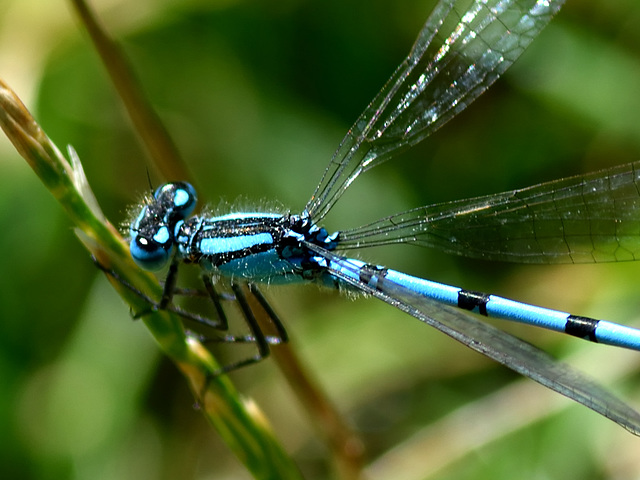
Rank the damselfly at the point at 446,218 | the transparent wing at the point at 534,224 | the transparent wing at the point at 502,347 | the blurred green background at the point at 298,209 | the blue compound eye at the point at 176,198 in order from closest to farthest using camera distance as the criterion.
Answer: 1. the transparent wing at the point at 502,347
2. the blue compound eye at the point at 176,198
3. the damselfly at the point at 446,218
4. the transparent wing at the point at 534,224
5. the blurred green background at the point at 298,209

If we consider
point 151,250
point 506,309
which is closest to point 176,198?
point 151,250

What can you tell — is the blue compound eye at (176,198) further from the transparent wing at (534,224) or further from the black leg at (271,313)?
the transparent wing at (534,224)

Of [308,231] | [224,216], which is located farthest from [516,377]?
[224,216]

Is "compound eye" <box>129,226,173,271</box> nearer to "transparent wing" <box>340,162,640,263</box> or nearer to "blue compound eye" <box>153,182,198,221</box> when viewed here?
"blue compound eye" <box>153,182,198,221</box>

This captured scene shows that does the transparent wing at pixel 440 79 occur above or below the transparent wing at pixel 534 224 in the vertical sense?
above

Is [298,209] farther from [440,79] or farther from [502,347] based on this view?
[502,347]

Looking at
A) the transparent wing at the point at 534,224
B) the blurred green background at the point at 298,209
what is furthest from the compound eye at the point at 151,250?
the transparent wing at the point at 534,224

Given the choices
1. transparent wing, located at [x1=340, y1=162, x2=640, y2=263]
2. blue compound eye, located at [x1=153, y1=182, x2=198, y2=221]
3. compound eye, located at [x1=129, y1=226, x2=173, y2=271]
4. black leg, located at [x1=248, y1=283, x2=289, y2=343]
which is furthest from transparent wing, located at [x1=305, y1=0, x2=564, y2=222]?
compound eye, located at [x1=129, y1=226, x2=173, y2=271]

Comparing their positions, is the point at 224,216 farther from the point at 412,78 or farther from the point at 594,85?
the point at 594,85
